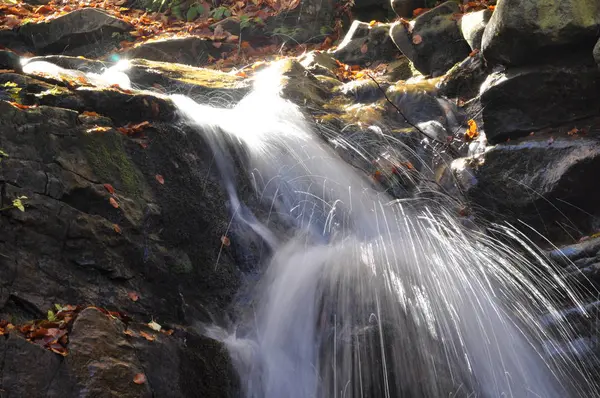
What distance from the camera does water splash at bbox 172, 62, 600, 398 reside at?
11.2ft

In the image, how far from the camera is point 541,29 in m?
4.75

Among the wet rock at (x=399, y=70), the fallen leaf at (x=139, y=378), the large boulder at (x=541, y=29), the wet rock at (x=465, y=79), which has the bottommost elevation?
the fallen leaf at (x=139, y=378)

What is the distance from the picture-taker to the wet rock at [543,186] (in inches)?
179

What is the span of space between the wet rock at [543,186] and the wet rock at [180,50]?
551 cm

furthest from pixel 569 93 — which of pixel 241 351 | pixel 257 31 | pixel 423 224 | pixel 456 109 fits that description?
pixel 257 31

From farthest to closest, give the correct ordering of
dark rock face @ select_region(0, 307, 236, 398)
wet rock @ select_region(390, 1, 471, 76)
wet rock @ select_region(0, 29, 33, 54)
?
wet rock @ select_region(0, 29, 33, 54) → wet rock @ select_region(390, 1, 471, 76) → dark rock face @ select_region(0, 307, 236, 398)

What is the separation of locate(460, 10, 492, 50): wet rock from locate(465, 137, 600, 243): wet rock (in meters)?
1.64

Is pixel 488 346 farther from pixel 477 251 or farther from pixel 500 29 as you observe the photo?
pixel 500 29

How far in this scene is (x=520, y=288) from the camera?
13.1ft

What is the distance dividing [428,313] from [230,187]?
1.80 meters

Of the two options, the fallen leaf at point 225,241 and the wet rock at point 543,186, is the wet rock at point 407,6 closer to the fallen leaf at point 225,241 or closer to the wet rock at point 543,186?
the wet rock at point 543,186

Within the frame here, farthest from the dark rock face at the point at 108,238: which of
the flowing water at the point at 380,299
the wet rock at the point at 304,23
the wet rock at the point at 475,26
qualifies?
the wet rock at the point at 304,23

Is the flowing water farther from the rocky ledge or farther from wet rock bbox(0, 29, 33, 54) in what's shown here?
wet rock bbox(0, 29, 33, 54)

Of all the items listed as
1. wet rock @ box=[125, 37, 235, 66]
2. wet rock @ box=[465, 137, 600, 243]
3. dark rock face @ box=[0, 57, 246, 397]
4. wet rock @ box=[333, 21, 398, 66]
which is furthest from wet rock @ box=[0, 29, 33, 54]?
wet rock @ box=[465, 137, 600, 243]
